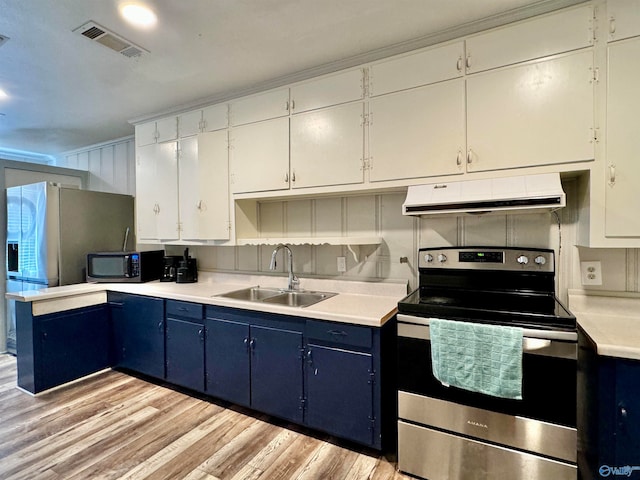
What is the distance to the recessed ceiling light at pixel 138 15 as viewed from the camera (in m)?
1.72

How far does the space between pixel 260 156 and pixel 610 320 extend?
247 cm

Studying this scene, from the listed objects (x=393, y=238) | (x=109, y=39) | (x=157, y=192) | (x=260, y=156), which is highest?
(x=109, y=39)

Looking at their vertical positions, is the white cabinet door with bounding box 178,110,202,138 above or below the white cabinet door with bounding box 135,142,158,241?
above

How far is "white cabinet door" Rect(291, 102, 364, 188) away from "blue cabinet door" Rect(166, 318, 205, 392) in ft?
4.54

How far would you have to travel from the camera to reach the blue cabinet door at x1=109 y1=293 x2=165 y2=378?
2715 mm

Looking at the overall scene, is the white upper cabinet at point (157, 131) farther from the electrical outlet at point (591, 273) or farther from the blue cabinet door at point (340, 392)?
the electrical outlet at point (591, 273)

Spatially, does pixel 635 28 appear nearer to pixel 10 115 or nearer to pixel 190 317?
pixel 190 317

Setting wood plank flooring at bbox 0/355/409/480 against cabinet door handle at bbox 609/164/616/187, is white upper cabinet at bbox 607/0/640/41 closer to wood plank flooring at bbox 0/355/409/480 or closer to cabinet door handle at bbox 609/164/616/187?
cabinet door handle at bbox 609/164/616/187

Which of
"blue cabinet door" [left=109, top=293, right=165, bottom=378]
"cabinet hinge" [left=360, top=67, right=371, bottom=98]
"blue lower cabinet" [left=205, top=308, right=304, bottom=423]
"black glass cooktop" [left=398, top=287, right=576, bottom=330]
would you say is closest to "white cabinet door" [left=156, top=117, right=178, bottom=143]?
"blue cabinet door" [left=109, top=293, right=165, bottom=378]

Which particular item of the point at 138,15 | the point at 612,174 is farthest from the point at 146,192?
the point at 612,174

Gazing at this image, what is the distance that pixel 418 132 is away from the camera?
6.63ft

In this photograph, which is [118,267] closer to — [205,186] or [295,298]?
[205,186]

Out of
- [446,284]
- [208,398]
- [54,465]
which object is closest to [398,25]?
[446,284]

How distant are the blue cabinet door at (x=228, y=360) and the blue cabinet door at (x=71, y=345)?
1290mm
